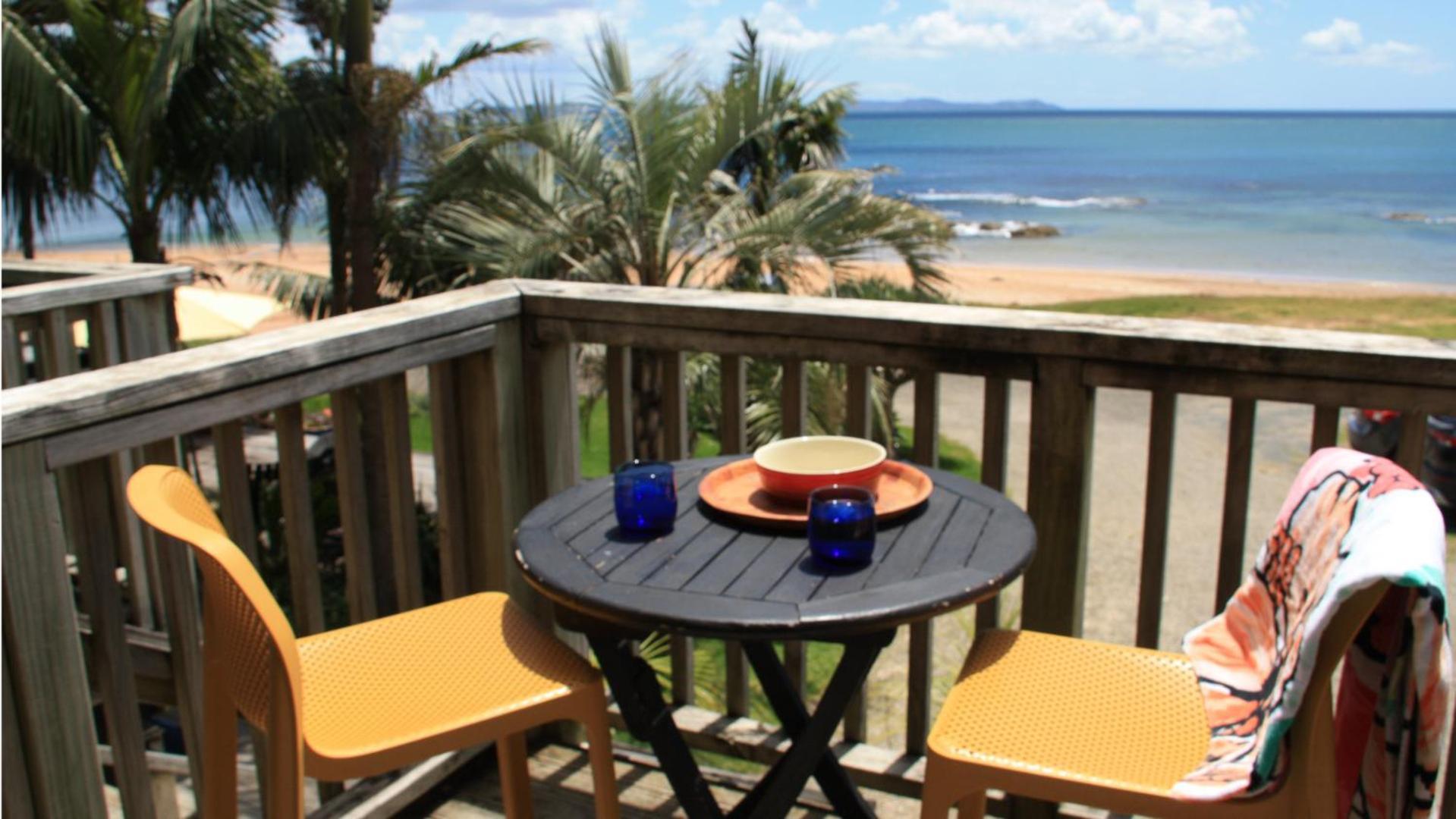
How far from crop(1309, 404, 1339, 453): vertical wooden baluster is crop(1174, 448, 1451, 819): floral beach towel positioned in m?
0.23

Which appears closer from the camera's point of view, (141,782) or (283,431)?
(141,782)

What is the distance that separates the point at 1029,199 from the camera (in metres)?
50.8

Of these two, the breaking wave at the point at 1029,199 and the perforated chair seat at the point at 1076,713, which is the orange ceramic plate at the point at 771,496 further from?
the breaking wave at the point at 1029,199

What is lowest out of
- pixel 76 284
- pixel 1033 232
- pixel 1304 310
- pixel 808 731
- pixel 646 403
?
pixel 1304 310

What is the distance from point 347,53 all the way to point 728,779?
10.8 m

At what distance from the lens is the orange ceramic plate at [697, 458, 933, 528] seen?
6.08ft

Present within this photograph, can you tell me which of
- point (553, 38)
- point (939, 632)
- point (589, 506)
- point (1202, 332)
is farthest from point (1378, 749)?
point (553, 38)

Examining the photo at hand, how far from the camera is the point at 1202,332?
1991 mm

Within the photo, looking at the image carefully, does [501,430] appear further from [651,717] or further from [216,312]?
[216,312]

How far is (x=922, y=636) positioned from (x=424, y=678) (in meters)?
1.01

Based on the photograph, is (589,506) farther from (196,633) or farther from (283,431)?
(196,633)

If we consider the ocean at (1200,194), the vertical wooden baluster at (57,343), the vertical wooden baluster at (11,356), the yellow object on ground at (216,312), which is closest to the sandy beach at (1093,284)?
the ocean at (1200,194)

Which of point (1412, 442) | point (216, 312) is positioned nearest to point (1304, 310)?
point (216, 312)

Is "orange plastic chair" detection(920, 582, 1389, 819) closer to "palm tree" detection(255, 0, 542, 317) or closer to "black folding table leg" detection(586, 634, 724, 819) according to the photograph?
"black folding table leg" detection(586, 634, 724, 819)
